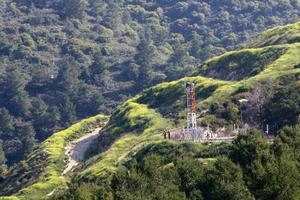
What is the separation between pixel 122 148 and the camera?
79.5 meters

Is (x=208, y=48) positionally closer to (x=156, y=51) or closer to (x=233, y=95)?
(x=156, y=51)

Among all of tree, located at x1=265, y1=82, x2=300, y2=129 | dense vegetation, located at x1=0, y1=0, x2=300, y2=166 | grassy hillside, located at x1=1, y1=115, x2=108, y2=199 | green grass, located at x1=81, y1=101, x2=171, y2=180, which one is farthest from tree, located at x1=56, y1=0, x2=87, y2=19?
tree, located at x1=265, y1=82, x2=300, y2=129

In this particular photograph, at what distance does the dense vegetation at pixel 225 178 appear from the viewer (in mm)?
44062

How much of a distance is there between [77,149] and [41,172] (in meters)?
10.8

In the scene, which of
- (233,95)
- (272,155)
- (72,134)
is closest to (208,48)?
(72,134)

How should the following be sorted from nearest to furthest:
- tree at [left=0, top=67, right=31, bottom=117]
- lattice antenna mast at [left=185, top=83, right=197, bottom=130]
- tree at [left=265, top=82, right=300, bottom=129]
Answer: lattice antenna mast at [left=185, top=83, right=197, bottom=130]
tree at [left=265, top=82, right=300, bottom=129]
tree at [left=0, top=67, right=31, bottom=117]

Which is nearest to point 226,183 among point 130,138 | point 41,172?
point 130,138

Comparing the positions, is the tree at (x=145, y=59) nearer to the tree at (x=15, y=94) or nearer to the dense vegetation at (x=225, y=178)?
the tree at (x=15, y=94)

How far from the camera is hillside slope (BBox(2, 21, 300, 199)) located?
7162 cm

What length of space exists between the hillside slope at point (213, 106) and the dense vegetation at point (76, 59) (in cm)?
4548

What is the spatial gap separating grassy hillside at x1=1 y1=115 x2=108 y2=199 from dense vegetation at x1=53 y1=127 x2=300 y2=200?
25530 mm

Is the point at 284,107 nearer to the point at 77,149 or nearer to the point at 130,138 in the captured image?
the point at 130,138

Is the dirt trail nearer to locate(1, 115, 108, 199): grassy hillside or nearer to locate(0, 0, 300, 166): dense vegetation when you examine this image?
locate(1, 115, 108, 199): grassy hillside

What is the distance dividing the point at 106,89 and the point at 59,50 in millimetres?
24682
